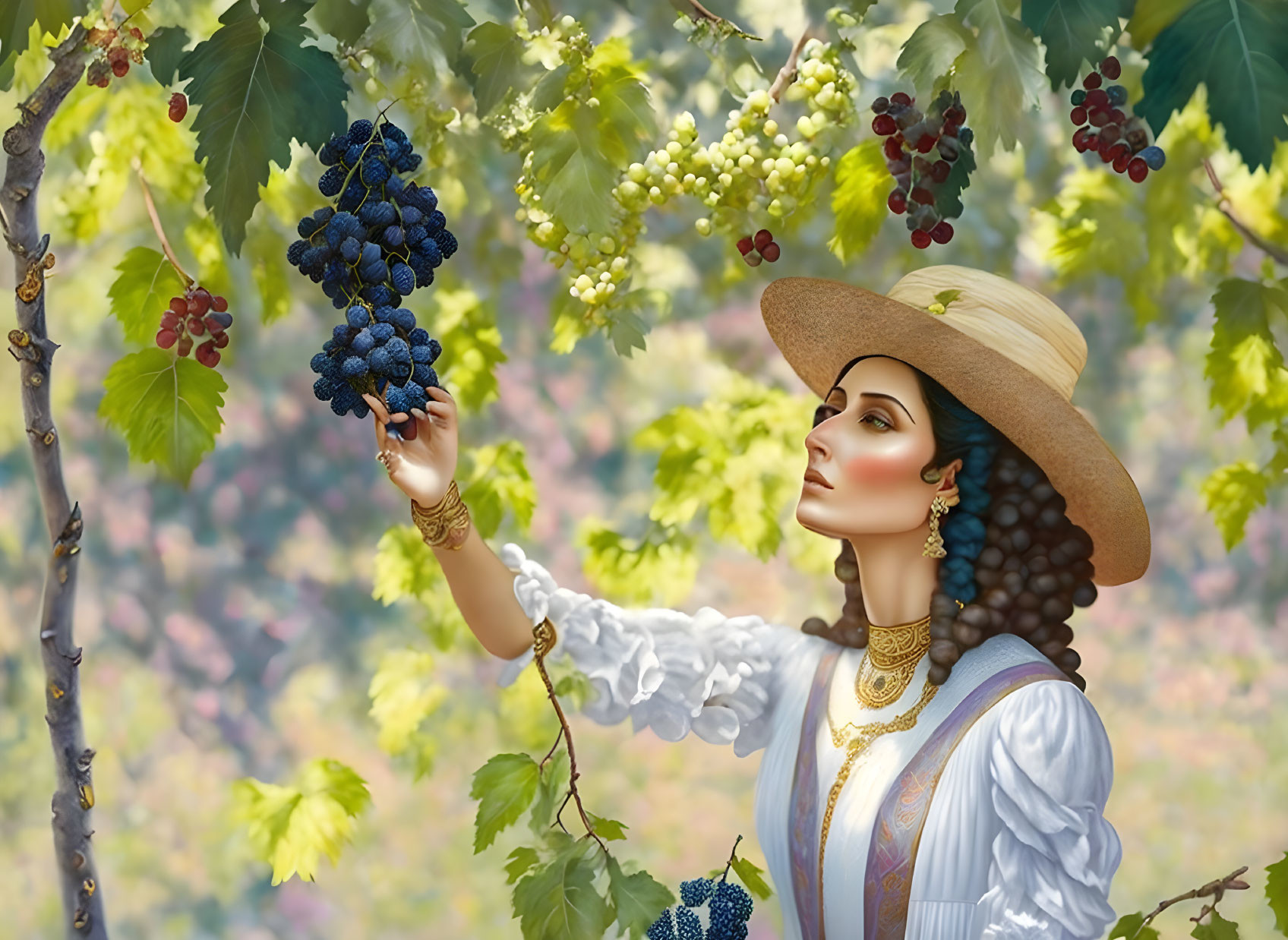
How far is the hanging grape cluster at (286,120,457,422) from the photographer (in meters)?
1.33

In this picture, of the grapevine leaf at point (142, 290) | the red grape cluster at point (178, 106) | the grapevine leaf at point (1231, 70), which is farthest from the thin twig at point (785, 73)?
the grapevine leaf at point (142, 290)

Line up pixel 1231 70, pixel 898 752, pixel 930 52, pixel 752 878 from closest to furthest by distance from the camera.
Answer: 1. pixel 1231 70
2. pixel 930 52
3. pixel 898 752
4. pixel 752 878

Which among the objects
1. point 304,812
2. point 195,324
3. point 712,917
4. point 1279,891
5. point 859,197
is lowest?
point 712,917

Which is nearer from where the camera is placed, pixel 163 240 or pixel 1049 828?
pixel 1049 828

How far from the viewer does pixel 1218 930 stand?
5.35 feet

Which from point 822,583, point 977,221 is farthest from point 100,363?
point 977,221

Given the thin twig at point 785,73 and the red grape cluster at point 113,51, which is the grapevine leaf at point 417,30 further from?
the thin twig at point 785,73

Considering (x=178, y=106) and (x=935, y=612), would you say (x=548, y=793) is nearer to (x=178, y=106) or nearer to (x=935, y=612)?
(x=935, y=612)

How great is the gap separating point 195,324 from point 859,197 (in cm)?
81

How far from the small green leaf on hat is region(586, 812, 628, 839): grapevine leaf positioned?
76 centimetres

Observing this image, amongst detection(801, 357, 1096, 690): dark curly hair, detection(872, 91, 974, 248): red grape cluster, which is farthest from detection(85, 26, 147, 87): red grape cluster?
detection(801, 357, 1096, 690): dark curly hair

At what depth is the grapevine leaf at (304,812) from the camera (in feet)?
6.26

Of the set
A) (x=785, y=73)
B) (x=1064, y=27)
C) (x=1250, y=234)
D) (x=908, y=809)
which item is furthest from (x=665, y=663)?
(x=1250, y=234)

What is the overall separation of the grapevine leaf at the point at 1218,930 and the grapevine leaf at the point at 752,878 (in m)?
0.53
